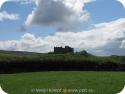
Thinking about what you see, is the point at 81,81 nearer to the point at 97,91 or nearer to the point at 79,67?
the point at 97,91

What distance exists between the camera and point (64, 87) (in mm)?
8734

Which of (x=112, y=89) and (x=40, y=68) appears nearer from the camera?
(x=112, y=89)

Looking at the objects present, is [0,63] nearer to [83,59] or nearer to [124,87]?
[83,59]

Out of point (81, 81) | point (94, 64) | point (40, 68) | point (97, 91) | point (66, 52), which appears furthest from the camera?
point (94, 64)

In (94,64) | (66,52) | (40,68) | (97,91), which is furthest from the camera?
(94,64)

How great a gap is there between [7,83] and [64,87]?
1.76 meters

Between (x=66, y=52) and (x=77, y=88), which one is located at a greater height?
(x=66, y=52)

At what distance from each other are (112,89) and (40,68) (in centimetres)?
497

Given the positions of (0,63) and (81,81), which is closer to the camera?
(81,81)

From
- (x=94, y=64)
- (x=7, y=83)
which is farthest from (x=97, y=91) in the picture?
(x=94, y=64)

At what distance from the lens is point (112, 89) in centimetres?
890

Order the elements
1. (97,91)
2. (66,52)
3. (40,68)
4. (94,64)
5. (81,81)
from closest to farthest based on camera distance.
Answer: (97,91) → (81,81) → (66,52) → (40,68) → (94,64)

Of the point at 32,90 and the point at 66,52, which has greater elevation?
the point at 66,52

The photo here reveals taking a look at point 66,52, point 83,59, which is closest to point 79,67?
point 83,59
